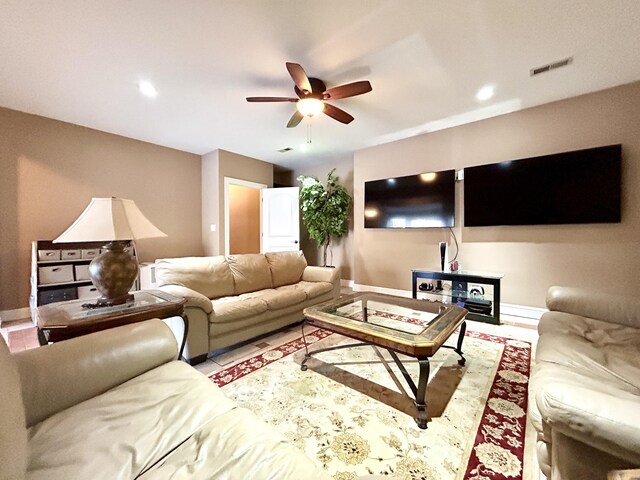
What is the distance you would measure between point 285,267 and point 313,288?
20.0 inches

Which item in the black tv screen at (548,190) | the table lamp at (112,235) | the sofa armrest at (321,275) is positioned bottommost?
the sofa armrest at (321,275)

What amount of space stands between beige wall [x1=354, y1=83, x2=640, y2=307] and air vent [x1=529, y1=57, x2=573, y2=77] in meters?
0.88

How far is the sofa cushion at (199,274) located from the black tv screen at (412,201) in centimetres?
275

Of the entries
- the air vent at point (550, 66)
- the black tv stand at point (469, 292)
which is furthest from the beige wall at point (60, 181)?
the air vent at point (550, 66)

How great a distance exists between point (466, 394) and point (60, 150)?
5398 millimetres

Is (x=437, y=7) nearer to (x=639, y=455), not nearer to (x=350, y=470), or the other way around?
(x=639, y=455)

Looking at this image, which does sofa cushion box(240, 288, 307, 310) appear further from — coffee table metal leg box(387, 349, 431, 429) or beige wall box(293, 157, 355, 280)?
beige wall box(293, 157, 355, 280)

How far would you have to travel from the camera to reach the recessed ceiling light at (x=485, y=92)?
8.98 feet

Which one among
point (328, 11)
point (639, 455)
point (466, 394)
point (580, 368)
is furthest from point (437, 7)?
point (466, 394)

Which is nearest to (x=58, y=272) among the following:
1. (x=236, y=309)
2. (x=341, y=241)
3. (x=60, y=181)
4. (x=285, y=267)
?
(x=60, y=181)

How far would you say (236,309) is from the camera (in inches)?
89.0

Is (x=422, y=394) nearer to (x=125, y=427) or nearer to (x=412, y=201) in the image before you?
(x=125, y=427)

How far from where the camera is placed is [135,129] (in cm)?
373

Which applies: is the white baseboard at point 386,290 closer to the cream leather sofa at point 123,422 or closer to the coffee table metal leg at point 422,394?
the coffee table metal leg at point 422,394
